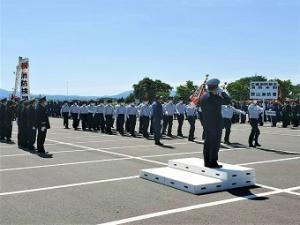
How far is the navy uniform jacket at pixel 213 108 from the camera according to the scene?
9.99m

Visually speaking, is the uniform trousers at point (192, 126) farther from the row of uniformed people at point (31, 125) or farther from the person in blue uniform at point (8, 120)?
the person in blue uniform at point (8, 120)

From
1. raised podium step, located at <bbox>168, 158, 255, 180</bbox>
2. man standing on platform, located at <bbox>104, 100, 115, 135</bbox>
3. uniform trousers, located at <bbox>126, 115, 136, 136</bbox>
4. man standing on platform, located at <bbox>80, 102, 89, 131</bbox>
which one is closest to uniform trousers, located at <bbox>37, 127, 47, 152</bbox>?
raised podium step, located at <bbox>168, 158, 255, 180</bbox>

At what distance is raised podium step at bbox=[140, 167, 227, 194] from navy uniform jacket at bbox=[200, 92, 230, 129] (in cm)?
123

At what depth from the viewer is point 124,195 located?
27.3 feet

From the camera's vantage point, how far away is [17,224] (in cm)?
649

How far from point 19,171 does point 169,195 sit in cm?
461

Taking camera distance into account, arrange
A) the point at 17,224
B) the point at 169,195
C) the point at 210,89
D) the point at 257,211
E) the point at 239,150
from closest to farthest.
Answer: the point at 17,224 < the point at 257,211 < the point at 169,195 < the point at 210,89 < the point at 239,150

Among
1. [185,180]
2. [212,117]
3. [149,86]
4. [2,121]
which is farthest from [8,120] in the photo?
[149,86]

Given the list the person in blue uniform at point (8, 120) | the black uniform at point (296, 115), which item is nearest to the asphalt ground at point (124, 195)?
the person in blue uniform at point (8, 120)

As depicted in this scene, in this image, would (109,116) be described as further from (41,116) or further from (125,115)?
(41,116)

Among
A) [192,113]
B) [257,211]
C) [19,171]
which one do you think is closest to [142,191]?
[257,211]

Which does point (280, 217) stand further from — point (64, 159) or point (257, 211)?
point (64, 159)

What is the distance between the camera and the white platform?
28.3 ft

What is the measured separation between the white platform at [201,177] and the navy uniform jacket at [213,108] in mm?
930
